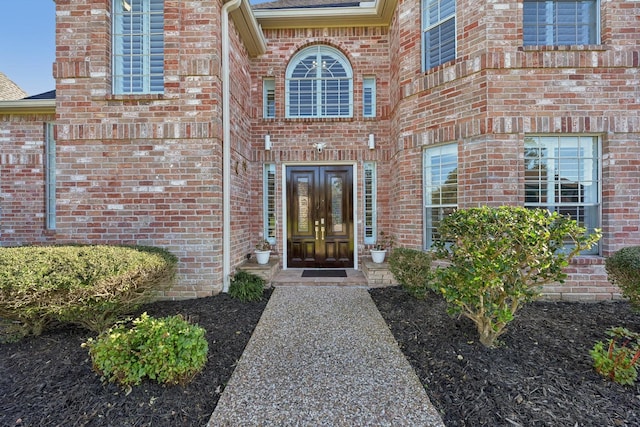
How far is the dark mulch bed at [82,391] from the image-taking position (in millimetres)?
1884

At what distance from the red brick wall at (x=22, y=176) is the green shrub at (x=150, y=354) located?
585 cm

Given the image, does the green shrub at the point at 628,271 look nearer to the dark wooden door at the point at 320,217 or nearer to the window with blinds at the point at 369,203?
the window with blinds at the point at 369,203

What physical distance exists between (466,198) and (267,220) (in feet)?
12.3

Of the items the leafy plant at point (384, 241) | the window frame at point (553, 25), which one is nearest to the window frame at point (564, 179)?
the window frame at point (553, 25)

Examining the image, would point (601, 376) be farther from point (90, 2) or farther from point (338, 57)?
point (90, 2)

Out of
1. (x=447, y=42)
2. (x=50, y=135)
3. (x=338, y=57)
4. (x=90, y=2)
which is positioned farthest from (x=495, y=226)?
(x=50, y=135)

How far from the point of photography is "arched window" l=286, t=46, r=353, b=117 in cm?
595

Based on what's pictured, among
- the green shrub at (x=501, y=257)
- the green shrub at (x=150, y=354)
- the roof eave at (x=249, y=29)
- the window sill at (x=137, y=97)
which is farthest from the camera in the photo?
the roof eave at (x=249, y=29)

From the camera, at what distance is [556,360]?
2469 millimetres

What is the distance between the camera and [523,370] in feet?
7.69

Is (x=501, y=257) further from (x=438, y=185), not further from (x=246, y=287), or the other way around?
(x=246, y=287)

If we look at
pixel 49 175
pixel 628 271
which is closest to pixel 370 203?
pixel 628 271

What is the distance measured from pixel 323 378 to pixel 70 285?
2.56m

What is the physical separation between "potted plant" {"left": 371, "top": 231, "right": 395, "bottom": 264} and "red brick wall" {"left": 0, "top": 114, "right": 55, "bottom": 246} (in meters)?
6.91
